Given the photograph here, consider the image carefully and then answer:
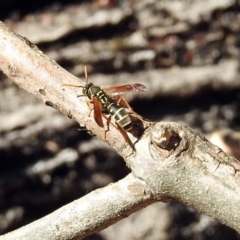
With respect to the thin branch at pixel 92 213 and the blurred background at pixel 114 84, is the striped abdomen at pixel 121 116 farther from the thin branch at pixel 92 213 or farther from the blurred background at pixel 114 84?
the blurred background at pixel 114 84

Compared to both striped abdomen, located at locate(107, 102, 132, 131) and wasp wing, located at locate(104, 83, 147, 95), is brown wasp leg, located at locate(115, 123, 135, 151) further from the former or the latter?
wasp wing, located at locate(104, 83, 147, 95)

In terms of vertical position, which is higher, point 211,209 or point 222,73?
point 222,73

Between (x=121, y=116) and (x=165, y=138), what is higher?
(x=121, y=116)

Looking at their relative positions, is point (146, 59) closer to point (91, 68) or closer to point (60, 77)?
point (91, 68)

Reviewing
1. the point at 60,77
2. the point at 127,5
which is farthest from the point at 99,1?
the point at 60,77

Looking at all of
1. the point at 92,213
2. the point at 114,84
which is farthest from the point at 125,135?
the point at 114,84

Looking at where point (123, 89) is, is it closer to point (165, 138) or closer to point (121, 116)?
point (121, 116)

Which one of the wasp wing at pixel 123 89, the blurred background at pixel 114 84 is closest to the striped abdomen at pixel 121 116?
the wasp wing at pixel 123 89
